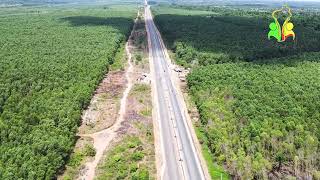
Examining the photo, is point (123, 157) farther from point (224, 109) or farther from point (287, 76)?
point (287, 76)

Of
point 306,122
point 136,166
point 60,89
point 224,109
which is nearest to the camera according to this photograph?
point 136,166

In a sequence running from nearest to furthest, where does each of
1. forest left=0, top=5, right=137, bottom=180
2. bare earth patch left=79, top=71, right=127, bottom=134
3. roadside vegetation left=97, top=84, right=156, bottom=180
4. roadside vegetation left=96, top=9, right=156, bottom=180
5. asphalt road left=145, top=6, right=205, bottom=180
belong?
forest left=0, top=5, right=137, bottom=180 → roadside vegetation left=97, top=84, right=156, bottom=180 → roadside vegetation left=96, top=9, right=156, bottom=180 → asphalt road left=145, top=6, right=205, bottom=180 → bare earth patch left=79, top=71, right=127, bottom=134

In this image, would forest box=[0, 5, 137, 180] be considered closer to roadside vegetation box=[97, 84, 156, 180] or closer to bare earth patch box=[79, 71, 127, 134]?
bare earth patch box=[79, 71, 127, 134]

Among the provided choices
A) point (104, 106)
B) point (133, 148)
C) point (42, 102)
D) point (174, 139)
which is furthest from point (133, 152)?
point (42, 102)

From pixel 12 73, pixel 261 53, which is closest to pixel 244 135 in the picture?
pixel 12 73

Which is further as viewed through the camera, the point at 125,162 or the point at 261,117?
the point at 261,117

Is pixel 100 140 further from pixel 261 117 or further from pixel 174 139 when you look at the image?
pixel 261 117

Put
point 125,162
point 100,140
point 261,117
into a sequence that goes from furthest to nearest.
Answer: point 261,117 < point 100,140 < point 125,162

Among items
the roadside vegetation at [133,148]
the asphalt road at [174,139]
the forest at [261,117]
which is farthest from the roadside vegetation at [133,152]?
the forest at [261,117]

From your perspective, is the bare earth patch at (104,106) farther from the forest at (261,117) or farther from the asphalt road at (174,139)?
the forest at (261,117)

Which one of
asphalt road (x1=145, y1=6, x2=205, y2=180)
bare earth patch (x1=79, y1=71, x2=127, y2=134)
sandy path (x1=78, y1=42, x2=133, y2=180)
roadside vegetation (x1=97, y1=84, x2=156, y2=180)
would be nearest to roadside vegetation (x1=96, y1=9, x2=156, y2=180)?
roadside vegetation (x1=97, y1=84, x2=156, y2=180)

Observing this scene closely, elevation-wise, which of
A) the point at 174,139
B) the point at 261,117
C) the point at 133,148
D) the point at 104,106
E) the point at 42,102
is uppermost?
the point at 42,102
